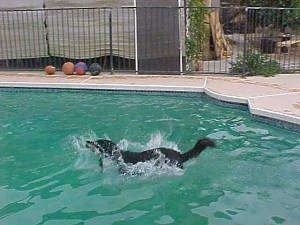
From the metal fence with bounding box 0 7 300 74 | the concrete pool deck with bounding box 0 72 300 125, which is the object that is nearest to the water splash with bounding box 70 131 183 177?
the concrete pool deck with bounding box 0 72 300 125

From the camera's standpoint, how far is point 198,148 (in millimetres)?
4922

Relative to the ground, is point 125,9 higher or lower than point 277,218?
higher

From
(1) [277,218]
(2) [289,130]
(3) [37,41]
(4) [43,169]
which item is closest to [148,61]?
(3) [37,41]

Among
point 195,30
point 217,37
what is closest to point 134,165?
point 195,30

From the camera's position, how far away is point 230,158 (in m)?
5.85

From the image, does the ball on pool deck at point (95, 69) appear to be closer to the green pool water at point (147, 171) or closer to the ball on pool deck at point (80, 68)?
the ball on pool deck at point (80, 68)

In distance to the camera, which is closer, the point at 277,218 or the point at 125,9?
the point at 277,218

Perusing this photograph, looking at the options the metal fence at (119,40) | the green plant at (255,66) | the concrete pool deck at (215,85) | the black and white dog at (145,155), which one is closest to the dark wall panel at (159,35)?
the metal fence at (119,40)

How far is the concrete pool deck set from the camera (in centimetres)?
749

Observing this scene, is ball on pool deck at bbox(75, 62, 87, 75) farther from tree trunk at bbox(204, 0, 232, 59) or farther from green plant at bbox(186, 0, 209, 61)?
tree trunk at bbox(204, 0, 232, 59)

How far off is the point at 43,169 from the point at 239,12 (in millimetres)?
12550

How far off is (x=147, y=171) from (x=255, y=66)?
18.8 ft

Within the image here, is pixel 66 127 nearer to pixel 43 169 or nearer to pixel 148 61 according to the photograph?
pixel 43 169

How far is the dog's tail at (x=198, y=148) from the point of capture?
4.88 meters
